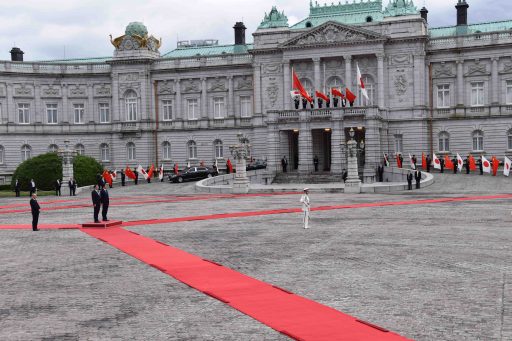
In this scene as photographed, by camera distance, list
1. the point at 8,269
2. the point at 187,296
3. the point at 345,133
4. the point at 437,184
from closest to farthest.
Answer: the point at 187,296
the point at 8,269
the point at 437,184
the point at 345,133

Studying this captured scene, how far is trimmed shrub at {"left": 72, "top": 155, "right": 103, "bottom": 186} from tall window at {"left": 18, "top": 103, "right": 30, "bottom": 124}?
19856mm

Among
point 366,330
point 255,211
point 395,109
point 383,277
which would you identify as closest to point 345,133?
point 395,109

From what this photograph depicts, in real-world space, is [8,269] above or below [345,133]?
below

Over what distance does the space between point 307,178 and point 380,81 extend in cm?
1508

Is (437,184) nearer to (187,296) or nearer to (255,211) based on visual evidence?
(255,211)

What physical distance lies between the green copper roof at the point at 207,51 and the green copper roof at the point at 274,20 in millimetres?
7623

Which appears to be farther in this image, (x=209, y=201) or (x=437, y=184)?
(x=437, y=184)

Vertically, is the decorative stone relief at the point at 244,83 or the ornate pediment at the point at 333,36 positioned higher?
the ornate pediment at the point at 333,36

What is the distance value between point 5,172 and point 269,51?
36.4 metres

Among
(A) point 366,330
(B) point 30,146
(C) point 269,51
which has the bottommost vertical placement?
(A) point 366,330

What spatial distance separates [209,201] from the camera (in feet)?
165

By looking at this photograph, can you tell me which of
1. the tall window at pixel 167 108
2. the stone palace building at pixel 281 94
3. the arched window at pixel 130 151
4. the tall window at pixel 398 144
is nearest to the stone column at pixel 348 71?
the stone palace building at pixel 281 94

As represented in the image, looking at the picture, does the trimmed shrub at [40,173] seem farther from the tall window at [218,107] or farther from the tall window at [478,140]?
the tall window at [478,140]

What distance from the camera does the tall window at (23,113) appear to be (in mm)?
88481
